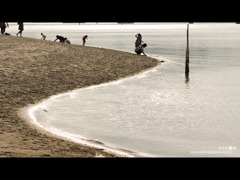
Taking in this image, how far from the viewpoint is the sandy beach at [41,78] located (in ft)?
35.7

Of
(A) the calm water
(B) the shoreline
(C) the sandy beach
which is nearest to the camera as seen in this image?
(C) the sandy beach

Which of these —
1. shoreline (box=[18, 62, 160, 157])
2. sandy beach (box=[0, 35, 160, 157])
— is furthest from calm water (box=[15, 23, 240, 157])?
sandy beach (box=[0, 35, 160, 157])

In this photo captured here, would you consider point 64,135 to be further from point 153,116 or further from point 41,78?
point 41,78

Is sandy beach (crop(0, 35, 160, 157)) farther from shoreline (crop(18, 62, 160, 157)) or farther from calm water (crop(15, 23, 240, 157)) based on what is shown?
calm water (crop(15, 23, 240, 157))

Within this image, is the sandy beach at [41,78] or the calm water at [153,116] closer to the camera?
the sandy beach at [41,78]

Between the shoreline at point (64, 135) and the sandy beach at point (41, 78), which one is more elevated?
the sandy beach at point (41, 78)

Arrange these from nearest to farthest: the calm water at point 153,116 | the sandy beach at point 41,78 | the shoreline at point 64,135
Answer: the sandy beach at point 41,78 < the shoreline at point 64,135 < the calm water at point 153,116

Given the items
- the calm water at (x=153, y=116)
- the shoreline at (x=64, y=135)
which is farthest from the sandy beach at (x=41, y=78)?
the calm water at (x=153, y=116)

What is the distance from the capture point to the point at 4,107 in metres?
16.2

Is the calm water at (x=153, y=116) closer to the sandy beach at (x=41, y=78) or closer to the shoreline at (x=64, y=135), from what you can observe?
the shoreline at (x=64, y=135)

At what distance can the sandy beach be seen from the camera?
10877mm

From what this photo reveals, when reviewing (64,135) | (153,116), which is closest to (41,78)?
(153,116)

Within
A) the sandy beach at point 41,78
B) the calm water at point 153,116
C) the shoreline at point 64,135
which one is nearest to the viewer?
the sandy beach at point 41,78
